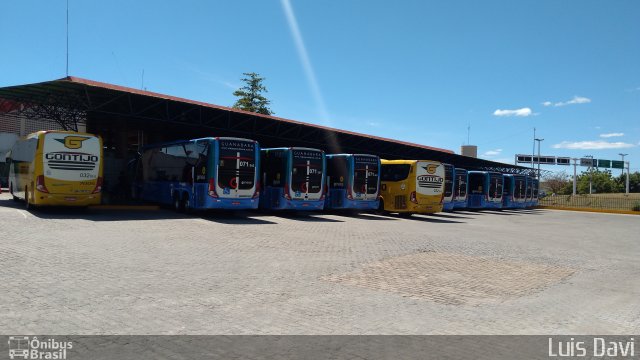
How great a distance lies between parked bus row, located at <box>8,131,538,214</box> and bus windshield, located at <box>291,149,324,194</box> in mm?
44

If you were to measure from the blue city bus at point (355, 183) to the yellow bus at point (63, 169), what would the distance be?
36.7 ft

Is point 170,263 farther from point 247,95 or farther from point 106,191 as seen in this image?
point 247,95

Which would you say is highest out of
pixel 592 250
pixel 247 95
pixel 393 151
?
pixel 247 95

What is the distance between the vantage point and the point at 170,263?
9070mm

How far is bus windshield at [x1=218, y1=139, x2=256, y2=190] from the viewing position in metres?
18.5

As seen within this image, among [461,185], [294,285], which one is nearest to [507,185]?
[461,185]

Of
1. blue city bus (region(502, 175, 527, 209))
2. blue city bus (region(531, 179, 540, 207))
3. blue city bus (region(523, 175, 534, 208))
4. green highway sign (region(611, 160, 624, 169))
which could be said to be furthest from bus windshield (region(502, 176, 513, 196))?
green highway sign (region(611, 160, 624, 169))

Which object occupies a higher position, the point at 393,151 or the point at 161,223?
the point at 393,151

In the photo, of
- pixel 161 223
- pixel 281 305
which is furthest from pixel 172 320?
pixel 161 223

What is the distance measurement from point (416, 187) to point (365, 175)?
2.66 metres

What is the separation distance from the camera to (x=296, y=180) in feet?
70.1

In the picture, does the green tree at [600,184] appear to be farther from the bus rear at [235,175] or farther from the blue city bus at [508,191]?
the bus rear at [235,175]

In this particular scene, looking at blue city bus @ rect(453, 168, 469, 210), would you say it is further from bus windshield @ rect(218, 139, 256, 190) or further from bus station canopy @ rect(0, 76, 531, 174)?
bus windshield @ rect(218, 139, 256, 190)

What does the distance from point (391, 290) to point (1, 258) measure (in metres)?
7.02
